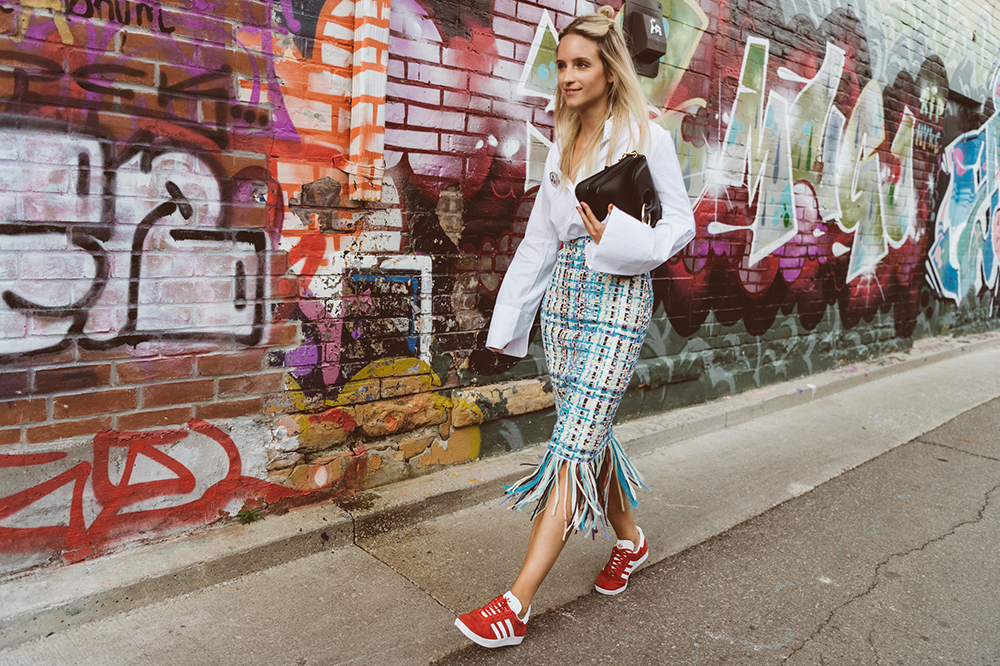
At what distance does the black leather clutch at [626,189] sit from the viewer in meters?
2.24

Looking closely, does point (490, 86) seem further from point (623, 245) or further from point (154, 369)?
point (154, 369)

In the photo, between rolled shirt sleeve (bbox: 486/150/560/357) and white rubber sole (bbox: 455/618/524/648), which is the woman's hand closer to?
rolled shirt sleeve (bbox: 486/150/560/357)

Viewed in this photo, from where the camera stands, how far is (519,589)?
2.28 meters

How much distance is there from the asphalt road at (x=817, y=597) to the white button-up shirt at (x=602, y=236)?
104 cm

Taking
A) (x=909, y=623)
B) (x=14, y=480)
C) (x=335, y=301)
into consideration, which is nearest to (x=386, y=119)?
(x=335, y=301)

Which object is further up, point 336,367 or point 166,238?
point 166,238

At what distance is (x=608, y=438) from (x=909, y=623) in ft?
4.05

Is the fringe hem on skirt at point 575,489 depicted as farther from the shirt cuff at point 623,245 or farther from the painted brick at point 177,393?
the painted brick at point 177,393

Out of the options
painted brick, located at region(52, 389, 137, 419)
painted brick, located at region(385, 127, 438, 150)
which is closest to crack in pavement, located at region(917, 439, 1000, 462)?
painted brick, located at region(385, 127, 438, 150)

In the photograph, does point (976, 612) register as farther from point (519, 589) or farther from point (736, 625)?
point (519, 589)

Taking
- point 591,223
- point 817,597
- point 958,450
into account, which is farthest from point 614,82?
point 958,450

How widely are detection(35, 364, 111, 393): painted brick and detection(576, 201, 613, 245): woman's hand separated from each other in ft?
5.76

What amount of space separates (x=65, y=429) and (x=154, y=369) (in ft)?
1.14

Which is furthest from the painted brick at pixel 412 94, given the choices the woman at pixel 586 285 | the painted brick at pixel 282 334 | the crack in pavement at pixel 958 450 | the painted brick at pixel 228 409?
the crack in pavement at pixel 958 450
